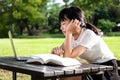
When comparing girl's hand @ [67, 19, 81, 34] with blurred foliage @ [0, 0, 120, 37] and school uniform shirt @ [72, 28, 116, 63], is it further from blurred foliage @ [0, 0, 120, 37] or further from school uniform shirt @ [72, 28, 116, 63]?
blurred foliage @ [0, 0, 120, 37]

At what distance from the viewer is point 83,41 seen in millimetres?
3234

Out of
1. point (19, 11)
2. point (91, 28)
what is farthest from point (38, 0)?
point (91, 28)

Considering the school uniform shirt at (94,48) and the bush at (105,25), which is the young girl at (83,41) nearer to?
the school uniform shirt at (94,48)

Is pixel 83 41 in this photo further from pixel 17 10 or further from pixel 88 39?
pixel 17 10

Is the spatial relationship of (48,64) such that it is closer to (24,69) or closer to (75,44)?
(24,69)

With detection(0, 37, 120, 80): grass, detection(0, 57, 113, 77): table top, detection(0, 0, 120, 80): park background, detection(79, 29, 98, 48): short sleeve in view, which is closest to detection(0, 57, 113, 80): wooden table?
detection(0, 57, 113, 77): table top

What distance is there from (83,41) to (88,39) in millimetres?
61

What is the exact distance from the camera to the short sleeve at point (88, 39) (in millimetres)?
3221

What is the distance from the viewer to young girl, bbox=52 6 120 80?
322cm

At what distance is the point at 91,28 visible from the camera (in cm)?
346

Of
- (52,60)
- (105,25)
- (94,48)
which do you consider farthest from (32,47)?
(105,25)

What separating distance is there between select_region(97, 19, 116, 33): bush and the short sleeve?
182 ft

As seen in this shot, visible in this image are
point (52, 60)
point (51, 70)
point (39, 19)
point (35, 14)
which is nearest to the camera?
point (51, 70)

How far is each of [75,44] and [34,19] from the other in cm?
4429
